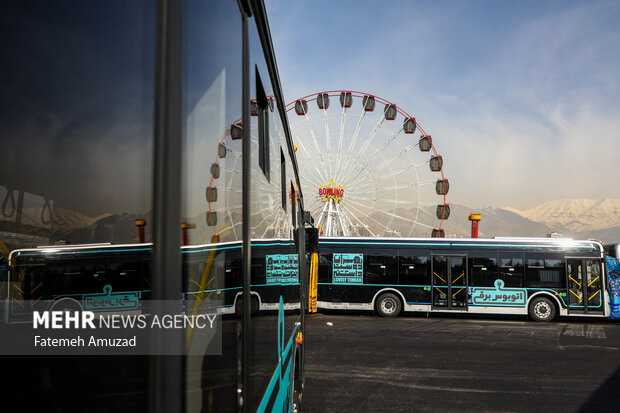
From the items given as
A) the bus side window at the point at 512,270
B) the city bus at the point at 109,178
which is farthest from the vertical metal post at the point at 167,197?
the bus side window at the point at 512,270

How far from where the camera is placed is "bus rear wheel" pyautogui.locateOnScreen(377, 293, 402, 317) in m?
14.2

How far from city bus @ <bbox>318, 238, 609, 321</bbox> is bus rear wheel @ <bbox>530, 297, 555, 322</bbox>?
24 millimetres

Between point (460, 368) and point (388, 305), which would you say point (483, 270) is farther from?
point (460, 368)

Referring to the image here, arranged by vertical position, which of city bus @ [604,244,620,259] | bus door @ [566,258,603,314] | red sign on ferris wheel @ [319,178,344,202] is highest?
red sign on ferris wheel @ [319,178,344,202]

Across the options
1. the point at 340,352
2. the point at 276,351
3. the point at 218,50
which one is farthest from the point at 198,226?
the point at 340,352

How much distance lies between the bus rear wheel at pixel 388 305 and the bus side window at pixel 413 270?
50cm

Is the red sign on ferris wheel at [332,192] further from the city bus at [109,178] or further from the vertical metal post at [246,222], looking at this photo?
the city bus at [109,178]

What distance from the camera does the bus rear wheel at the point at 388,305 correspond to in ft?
46.5

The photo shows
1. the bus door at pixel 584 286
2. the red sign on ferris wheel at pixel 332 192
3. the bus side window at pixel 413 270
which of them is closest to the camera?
the bus door at pixel 584 286

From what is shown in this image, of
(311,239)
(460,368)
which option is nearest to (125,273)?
(311,239)

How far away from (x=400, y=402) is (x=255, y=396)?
15.3ft

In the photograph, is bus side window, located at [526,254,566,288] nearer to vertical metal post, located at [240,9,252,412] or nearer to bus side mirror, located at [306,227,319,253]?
bus side mirror, located at [306,227,319,253]

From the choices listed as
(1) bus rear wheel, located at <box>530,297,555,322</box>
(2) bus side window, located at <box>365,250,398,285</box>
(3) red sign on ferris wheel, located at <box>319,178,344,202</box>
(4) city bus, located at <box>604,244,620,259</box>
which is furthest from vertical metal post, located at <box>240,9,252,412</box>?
(3) red sign on ferris wheel, located at <box>319,178,344,202</box>

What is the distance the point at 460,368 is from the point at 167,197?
25.2 ft
